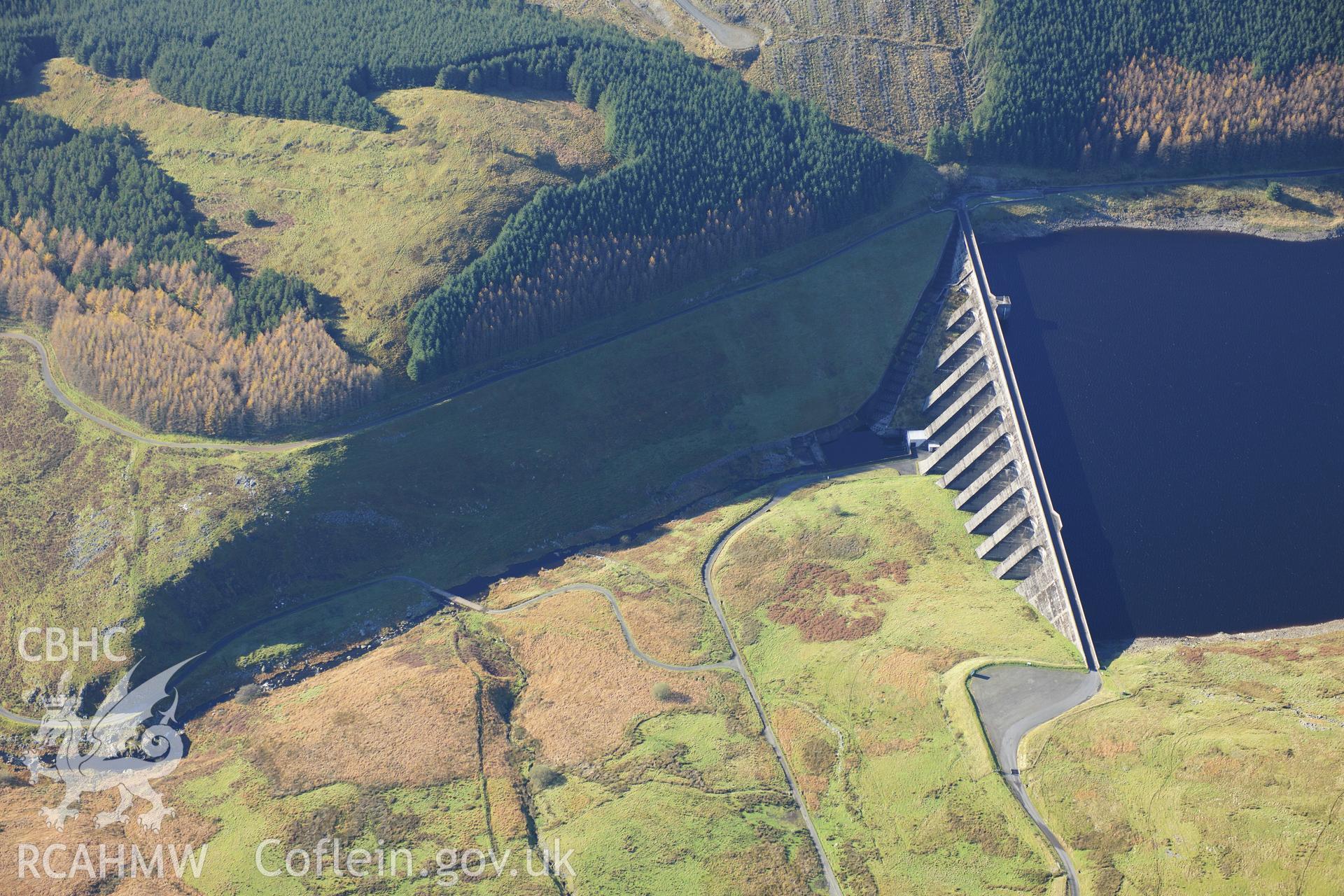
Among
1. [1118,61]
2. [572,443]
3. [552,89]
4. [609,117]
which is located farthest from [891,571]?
[1118,61]

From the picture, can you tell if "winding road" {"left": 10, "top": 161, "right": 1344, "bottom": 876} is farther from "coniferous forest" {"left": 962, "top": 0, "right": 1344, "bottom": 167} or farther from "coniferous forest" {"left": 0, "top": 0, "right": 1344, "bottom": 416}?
"coniferous forest" {"left": 962, "top": 0, "right": 1344, "bottom": 167}

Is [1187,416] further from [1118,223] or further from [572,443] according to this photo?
[572,443]

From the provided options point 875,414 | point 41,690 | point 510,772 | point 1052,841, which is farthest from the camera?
point 875,414

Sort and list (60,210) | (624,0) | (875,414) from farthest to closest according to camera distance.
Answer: (624,0), (60,210), (875,414)

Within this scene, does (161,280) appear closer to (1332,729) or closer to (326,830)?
(326,830)

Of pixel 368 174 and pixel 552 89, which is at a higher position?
pixel 552 89

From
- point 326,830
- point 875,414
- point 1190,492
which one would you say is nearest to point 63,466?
point 326,830
